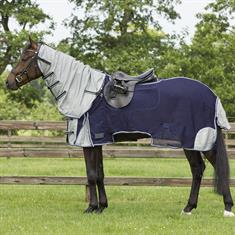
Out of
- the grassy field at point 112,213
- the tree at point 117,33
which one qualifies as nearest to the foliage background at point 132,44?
the tree at point 117,33

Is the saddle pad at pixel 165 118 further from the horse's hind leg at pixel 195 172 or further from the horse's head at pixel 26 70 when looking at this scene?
the horse's head at pixel 26 70

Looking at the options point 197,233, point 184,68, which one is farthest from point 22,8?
point 197,233

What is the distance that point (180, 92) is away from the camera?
7902mm

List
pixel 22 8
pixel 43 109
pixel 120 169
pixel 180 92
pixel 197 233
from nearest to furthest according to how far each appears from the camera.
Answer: pixel 197 233
pixel 180 92
pixel 120 169
pixel 22 8
pixel 43 109

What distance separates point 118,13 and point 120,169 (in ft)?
46.9

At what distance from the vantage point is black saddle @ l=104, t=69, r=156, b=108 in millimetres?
7968

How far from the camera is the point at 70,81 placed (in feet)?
26.9

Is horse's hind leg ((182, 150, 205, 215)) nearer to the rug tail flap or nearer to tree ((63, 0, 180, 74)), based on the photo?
the rug tail flap

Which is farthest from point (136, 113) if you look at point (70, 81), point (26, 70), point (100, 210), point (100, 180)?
point (26, 70)

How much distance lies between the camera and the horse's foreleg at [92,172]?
8141 mm

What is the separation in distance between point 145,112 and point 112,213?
4.53 feet

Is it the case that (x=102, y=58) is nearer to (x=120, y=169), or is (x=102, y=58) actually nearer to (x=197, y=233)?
(x=120, y=169)

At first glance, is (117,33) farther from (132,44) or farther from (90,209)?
(90,209)

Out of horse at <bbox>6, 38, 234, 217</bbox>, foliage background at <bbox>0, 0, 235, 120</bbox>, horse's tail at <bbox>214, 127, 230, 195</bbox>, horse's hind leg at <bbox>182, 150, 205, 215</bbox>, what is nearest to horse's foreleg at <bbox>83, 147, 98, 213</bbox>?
horse at <bbox>6, 38, 234, 217</bbox>
